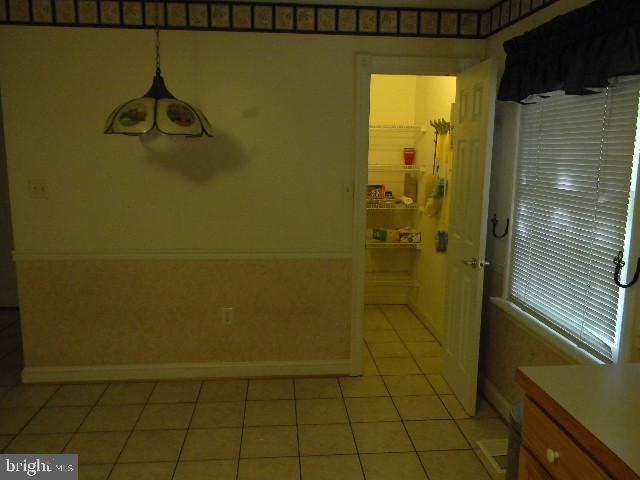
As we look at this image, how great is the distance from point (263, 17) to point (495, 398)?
2.72 meters

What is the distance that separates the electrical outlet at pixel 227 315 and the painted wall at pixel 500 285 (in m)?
1.64

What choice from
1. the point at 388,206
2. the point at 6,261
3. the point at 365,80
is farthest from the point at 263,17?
the point at 6,261

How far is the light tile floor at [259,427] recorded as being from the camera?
2.48m

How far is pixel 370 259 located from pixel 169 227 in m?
2.36

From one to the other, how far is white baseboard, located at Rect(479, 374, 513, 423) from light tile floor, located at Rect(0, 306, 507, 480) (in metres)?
0.05

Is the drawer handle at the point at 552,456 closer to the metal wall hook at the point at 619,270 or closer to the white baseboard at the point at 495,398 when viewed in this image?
the metal wall hook at the point at 619,270

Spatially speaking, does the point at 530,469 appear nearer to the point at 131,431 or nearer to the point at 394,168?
the point at 131,431

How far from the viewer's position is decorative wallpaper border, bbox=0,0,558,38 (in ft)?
9.94

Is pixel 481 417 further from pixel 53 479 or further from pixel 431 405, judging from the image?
pixel 53 479

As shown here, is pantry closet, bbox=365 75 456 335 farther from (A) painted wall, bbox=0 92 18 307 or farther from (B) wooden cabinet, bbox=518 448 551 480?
(A) painted wall, bbox=0 92 18 307

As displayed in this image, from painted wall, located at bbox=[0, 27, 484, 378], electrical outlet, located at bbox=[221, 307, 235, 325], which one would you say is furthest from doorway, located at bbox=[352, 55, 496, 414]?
electrical outlet, located at bbox=[221, 307, 235, 325]

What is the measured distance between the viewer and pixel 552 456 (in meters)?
1.36

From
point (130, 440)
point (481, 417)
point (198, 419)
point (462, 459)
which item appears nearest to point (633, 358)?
point (462, 459)

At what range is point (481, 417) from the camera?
2980 millimetres
